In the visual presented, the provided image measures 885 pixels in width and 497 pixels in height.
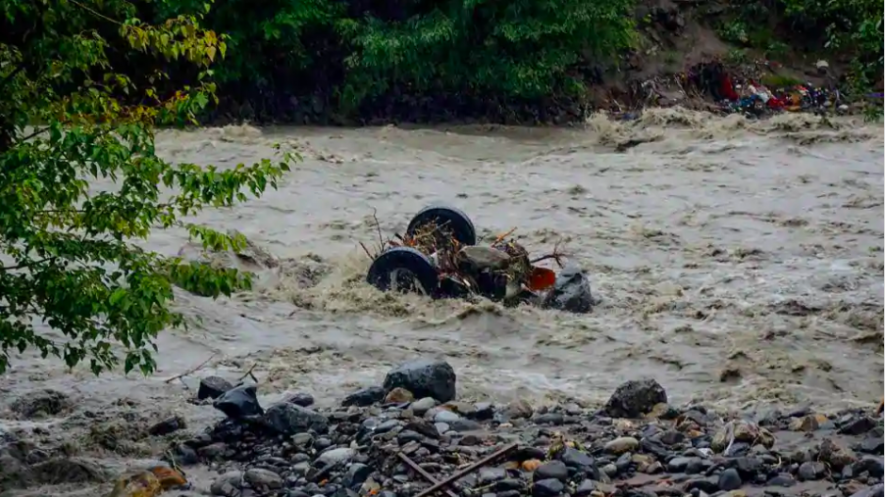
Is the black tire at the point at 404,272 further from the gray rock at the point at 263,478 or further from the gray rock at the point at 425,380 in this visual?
the gray rock at the point at 263,478

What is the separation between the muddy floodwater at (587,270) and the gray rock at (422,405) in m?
0.92

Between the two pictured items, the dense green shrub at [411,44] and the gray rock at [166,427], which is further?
the dense green shrub at [411,44]

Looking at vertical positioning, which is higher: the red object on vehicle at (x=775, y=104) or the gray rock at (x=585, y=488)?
the gray rock at (x=585, y=488)

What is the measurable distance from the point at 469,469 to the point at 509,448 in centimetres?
33

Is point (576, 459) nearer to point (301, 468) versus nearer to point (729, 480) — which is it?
point (729, 480)

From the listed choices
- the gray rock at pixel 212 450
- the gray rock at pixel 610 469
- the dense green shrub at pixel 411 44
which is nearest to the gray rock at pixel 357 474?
the gray rock at pixel 212 450

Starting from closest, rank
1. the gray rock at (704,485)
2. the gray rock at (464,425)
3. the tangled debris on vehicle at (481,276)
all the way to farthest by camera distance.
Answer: the gray rock at (704,485) → the gray rock at (464,425) → the tangled debris on vehicle at (481,276)

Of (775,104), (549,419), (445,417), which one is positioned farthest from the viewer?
(775,104)

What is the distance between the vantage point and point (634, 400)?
23.6 feet

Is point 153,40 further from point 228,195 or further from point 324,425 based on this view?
point 324,425

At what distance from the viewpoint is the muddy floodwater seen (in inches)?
342

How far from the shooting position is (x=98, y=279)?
225 inches

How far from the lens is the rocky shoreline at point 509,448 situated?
18.5 ft

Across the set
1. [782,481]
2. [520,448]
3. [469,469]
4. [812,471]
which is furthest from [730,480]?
[469,469]
